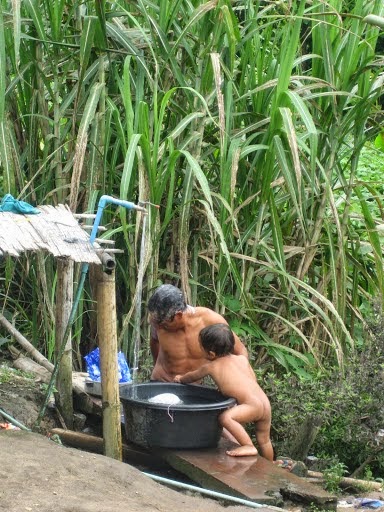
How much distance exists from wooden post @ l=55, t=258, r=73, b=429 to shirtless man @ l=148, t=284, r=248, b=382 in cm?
44

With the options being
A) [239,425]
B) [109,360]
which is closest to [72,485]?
[109,360]

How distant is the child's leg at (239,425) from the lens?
4.93 metres

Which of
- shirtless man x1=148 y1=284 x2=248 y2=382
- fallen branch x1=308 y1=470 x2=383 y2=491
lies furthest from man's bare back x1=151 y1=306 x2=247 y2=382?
fallen branch x1=308 y1=470 x2=383 y2=491

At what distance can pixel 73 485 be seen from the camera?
399 cm

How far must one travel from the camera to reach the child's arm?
5246 millimetres

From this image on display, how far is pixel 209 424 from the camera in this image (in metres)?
4.95

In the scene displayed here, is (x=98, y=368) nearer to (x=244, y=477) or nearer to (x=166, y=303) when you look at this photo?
(x=166, y=303)

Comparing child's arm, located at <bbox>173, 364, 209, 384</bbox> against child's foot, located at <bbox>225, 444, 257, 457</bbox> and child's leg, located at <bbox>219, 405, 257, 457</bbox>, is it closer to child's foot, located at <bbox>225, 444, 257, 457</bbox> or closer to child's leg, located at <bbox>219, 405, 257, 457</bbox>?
child's leg, located at <bbox>219, 405, 257, 457</bbox>

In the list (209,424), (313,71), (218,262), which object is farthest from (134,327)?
(313,71)

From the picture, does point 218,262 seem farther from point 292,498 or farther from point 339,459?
point 292,498

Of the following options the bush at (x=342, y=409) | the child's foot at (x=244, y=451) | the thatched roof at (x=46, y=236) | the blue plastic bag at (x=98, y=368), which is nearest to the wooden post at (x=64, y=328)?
the blue plastic bag at (x=98, y=368)

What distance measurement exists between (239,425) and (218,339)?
17.9 inches

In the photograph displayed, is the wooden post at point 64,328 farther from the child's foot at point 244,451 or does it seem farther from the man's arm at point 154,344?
the child's foot at point 244,451

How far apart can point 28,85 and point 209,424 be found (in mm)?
2440
